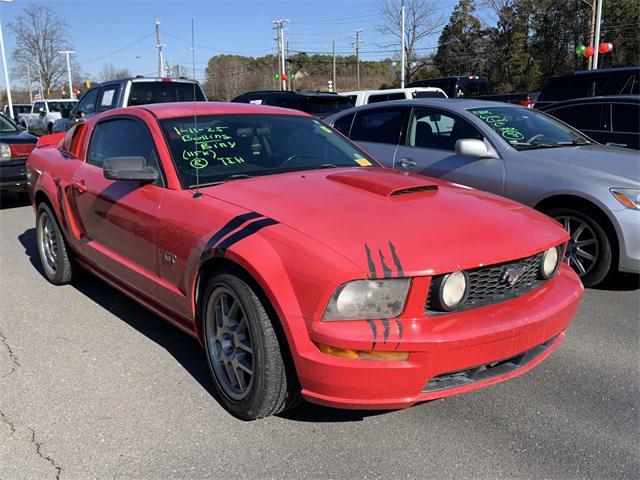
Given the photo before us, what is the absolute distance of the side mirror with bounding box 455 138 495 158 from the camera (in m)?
5.14

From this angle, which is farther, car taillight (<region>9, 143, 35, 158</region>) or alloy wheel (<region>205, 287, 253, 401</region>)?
car taillight (<region>9, 143, 35, 158</region>)

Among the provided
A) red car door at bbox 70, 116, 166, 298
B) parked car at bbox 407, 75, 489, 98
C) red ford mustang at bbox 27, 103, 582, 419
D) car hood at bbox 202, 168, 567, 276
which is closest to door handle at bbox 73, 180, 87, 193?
red car door at bbox 70, 116, 166, 298

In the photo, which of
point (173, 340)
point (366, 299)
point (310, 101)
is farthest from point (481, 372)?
point (310, 101)

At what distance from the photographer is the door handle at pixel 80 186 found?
14.0 feet

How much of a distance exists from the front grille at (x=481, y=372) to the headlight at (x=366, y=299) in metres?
0.38

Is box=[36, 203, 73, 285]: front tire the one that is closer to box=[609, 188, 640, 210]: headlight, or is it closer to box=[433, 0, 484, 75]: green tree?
box=[609, 188, 640, 210]: headlight

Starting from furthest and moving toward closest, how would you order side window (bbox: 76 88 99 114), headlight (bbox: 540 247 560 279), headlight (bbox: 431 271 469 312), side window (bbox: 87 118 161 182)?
side window (bbox: 76 88 99 114)
side window (bbox: 87 118 161 182)
headlight (bbox: 540 247 560 279)
headlight (bbox: 431 271 469 312)

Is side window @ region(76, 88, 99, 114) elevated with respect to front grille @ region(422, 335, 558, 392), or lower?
elevated

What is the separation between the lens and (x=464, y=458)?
256 cm

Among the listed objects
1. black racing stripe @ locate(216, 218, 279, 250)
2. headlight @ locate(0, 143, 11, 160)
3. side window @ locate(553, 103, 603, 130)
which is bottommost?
black racing stripe @ locate(216, 218, 279, 250)

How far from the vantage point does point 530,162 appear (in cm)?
510

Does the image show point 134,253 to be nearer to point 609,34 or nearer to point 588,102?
point 588,102

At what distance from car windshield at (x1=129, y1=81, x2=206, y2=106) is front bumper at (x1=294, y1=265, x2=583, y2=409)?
8.92 metres

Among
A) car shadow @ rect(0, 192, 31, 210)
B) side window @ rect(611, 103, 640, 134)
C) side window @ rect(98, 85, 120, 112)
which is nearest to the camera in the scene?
side window @ rect(611, 103, 640, 134)
